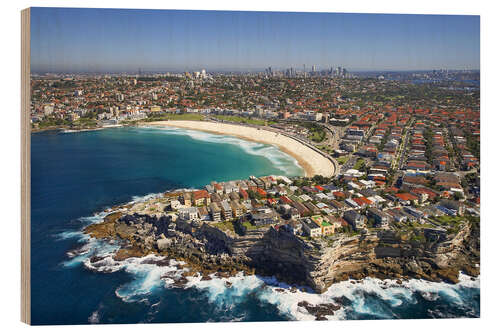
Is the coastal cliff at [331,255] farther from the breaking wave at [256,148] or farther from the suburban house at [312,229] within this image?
the breaking wave at [256,148]

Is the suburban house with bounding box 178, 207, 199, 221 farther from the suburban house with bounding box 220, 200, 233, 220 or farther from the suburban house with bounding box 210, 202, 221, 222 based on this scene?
the suburban house with bounding box 220, 200, 233, 220

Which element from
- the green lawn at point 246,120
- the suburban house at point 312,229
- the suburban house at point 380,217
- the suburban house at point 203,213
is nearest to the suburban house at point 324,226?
the suburban house at point 312,229

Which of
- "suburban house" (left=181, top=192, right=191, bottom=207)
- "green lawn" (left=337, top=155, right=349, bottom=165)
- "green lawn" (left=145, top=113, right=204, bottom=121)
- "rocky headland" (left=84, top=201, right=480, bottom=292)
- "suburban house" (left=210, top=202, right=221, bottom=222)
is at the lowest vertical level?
"rocky headland" (left=84, top=201, right=480, bottom=292)

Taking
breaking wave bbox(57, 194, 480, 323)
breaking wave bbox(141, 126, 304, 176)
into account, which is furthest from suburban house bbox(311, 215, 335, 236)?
breaking wave bbox(141, 126, 304, 176)

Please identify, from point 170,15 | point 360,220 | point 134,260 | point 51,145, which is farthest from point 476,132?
point 51,145

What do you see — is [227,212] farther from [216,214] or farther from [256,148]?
[256,148]

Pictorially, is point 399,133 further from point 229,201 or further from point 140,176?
point 140,176
